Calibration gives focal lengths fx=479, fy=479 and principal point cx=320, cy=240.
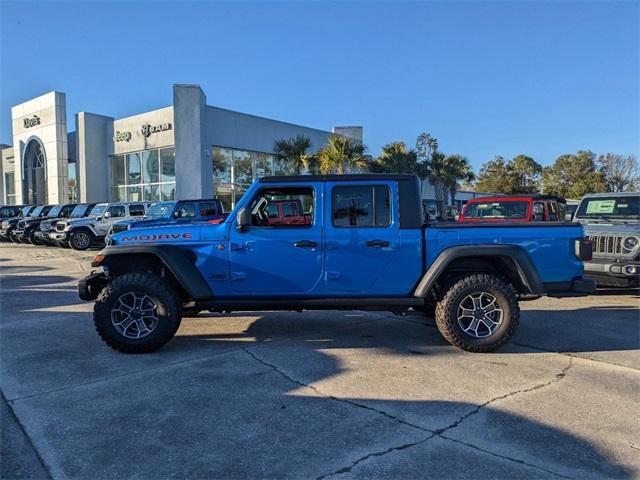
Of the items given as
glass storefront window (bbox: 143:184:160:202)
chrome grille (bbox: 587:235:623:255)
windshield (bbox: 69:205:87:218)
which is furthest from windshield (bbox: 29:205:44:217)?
chrome grille (bbox: 587:235:623:255)

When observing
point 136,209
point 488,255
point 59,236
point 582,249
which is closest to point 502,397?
point 488,255

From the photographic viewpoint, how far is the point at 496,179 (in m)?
67.9

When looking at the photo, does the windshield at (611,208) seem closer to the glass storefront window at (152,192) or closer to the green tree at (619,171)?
the glass storefront window at (152,192)

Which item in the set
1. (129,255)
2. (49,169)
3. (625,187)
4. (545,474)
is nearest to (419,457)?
(545,474)

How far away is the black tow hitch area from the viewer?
17.7 feet

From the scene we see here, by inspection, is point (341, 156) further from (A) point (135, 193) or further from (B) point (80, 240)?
(B) point (80, 240)

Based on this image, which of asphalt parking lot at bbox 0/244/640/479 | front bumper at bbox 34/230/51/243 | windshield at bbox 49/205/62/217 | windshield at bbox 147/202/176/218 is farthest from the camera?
windshield at bbox 49/205/62/217

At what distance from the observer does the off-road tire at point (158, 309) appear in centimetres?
504

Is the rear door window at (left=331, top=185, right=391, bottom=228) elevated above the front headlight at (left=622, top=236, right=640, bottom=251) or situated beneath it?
elevated above

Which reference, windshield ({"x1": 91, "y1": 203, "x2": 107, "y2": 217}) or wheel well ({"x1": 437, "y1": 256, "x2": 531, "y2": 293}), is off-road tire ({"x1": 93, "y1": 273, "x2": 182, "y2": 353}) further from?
windshield ({"x1": 91, "y1": 203, "x2": 107, "y2": 217})

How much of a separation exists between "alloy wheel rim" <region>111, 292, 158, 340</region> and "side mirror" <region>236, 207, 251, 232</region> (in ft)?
3.98

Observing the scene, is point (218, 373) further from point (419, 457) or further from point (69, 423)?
point (419, 457)

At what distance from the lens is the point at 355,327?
20.6 ft

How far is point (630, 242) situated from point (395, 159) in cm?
2801
